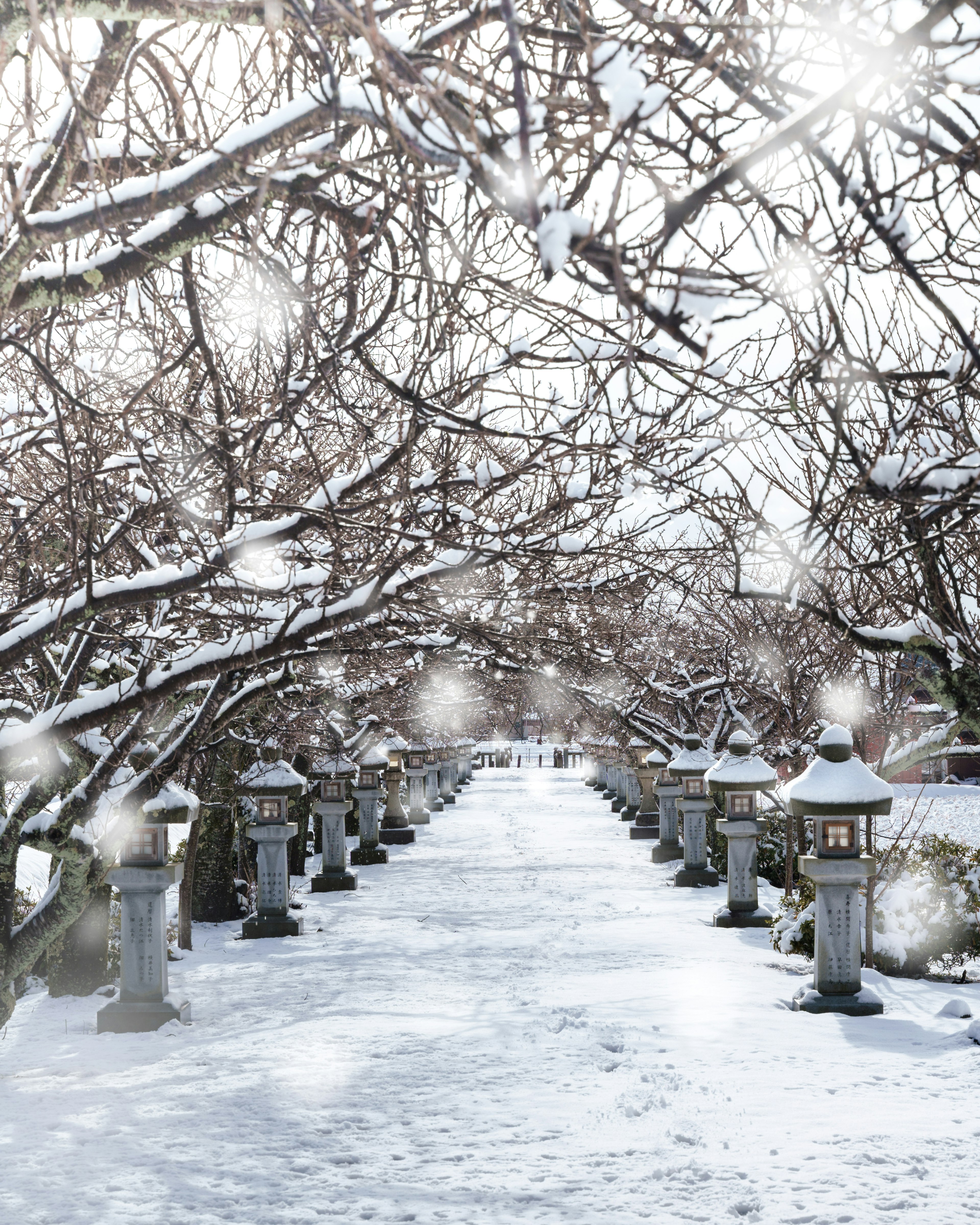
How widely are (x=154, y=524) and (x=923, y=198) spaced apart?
5.97 meters

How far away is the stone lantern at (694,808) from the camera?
18.0 metres

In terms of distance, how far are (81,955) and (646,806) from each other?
61.7ft

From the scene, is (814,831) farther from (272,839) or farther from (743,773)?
(272,839)

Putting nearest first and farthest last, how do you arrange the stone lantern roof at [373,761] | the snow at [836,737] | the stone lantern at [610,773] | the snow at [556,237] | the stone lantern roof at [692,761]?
the snow at [556,237], the snow at [836,737], the stone lantern roof at [692,761], the stone lantern roof at [373,761], the stone lantern at [610,773]

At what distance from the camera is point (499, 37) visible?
4082mm

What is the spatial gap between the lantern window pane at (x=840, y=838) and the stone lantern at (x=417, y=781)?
74.6ft

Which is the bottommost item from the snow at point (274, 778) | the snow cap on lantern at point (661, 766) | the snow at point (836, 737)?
the snow cap on lantern at point (661, 766)

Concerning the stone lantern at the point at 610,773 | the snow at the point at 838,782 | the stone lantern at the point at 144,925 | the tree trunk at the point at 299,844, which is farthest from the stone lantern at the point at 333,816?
the stone lantern at the point at 610,773

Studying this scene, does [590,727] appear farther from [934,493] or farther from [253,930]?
[934,493]

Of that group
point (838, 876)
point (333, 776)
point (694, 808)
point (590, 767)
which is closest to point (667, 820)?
point (694, 808)

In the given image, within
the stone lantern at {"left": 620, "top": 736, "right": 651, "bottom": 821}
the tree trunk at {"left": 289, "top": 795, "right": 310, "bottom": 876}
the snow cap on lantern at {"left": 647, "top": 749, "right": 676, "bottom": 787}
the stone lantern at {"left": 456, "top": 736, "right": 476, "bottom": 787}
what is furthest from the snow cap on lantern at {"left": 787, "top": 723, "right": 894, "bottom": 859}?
the stone lantern at {"left": 456, "top": 736, "right": 476, "bottom": 787}

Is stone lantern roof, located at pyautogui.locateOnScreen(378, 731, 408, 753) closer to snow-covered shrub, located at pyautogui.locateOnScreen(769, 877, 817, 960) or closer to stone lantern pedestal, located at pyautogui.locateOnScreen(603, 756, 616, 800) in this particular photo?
stone lantern pedestal, located at pyautogui.locateOnScreen(603, 756, 616, 800)

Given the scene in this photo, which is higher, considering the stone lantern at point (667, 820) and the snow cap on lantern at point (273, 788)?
the snow cap on lantern at point (273, 788)

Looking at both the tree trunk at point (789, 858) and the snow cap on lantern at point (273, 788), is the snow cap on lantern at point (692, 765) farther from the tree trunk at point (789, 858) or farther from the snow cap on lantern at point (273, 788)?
the snow cap on lantern at point (273, 788)
